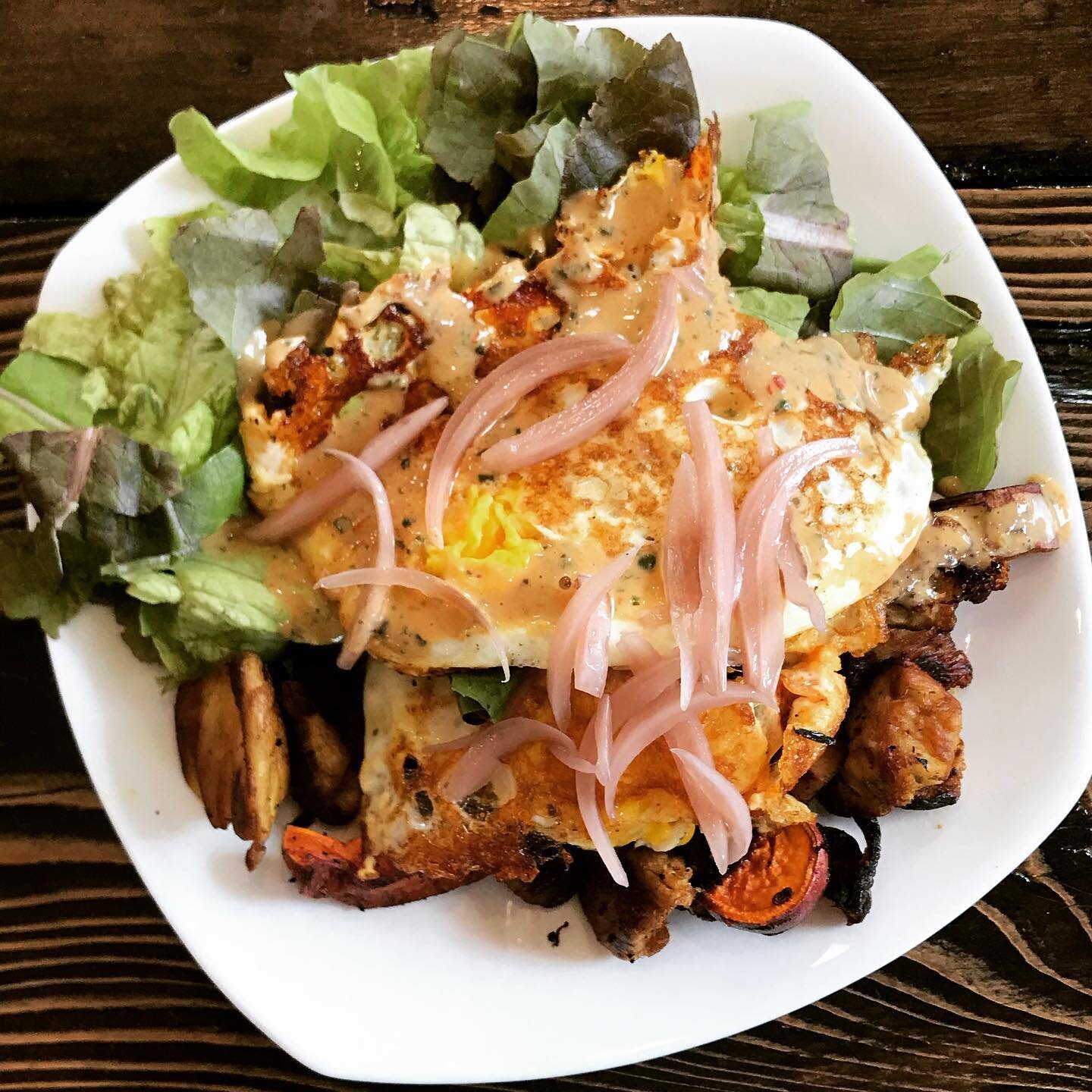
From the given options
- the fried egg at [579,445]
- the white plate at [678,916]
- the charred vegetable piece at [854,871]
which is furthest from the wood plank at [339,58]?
the charred vegetable piece at [854,871]

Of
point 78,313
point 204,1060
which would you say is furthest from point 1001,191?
point 204,1060

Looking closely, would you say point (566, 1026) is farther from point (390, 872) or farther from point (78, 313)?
point (78, 313)

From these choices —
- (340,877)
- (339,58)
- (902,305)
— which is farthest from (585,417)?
(339,58)

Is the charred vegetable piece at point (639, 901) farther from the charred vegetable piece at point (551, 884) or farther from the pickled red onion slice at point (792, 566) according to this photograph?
the pickled red onion slice at point (792, 566)

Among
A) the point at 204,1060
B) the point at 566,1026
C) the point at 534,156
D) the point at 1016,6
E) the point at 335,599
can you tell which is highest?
the point at 1016,6

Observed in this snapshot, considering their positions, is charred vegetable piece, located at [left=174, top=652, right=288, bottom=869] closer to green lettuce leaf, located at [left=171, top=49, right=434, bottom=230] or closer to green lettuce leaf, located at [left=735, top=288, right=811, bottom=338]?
green lettuce leaf, located at [left=171, top=49, right=434, bottom=230]

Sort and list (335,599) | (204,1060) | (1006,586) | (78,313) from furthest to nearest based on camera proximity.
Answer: (204,1060) < (1006,586) < (78,313) < (335,599)

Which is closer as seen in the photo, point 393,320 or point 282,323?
point 393,320
